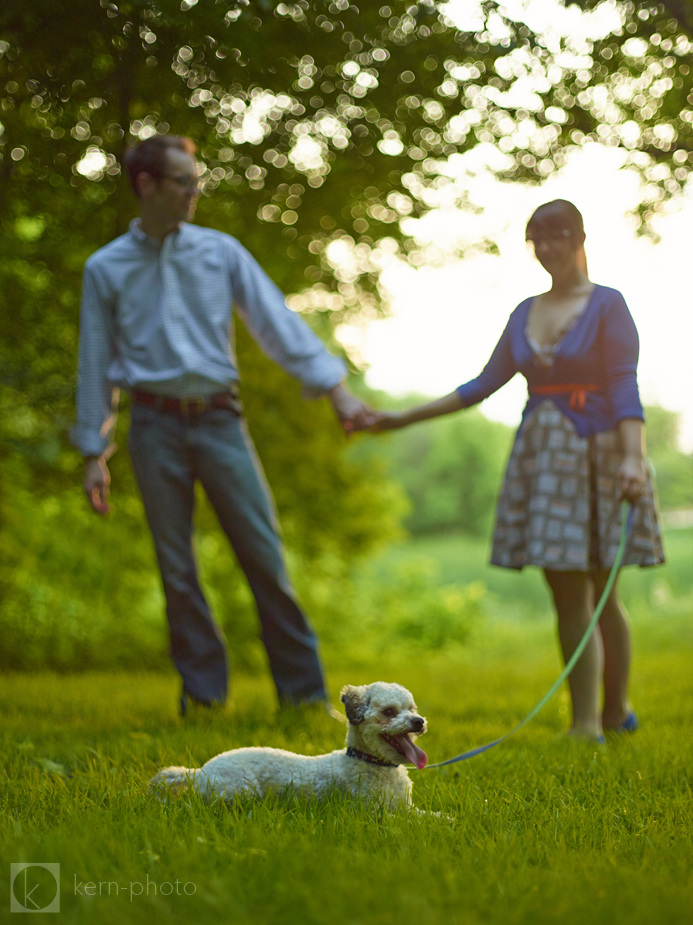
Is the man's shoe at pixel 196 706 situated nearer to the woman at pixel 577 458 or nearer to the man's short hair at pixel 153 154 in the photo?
the woman at pixel 577 458

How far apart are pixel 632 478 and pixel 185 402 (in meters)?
1.94

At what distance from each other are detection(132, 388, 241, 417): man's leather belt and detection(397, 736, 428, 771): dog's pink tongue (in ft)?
6.44

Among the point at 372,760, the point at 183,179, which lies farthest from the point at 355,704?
the point at 183,179

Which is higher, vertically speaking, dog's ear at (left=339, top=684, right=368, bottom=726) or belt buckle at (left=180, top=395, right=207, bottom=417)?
belt buckle at (left=180, top=395, right=207, bottom=417)

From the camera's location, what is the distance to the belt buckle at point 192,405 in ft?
12.9

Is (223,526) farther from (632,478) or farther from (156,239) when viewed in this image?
(632,478)

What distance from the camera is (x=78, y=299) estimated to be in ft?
21.7

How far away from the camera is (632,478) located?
3436 millimetres

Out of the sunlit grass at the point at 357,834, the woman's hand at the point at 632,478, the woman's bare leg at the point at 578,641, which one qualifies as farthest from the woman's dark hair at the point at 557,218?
the sunlit grass at the point at 357,834

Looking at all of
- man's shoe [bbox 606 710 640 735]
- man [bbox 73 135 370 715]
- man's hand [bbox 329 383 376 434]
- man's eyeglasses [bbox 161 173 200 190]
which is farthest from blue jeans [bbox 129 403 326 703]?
man's shoe [bbox 606 710 640 735]

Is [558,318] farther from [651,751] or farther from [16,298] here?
[16,298]

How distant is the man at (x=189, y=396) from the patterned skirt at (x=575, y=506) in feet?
2.71

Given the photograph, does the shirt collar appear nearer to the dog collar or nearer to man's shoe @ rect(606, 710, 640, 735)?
the dog collar

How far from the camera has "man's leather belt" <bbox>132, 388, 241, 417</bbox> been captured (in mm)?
3938
